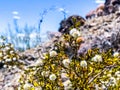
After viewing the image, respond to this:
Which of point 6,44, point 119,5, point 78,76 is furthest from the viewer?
point 119,5

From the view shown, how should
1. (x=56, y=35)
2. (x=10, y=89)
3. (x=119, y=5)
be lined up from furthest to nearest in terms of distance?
(x=119, y=5) → (x=56, y=35) → (x=10, y=89)

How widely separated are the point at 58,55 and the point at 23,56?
6.85 metres

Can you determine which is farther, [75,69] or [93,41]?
[93,41]

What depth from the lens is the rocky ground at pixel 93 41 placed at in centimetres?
1095

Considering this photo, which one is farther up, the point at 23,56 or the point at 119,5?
the point at 119,5

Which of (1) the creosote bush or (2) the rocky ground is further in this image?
(2) the rocky ground

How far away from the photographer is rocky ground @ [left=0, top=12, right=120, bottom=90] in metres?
11.0

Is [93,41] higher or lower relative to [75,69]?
lower

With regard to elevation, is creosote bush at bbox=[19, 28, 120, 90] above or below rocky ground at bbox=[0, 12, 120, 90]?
above

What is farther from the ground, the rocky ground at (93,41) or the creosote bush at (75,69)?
the creosote bush at (75,69)

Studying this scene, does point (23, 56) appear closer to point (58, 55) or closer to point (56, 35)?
point (56, 35)

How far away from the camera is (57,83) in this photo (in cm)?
637

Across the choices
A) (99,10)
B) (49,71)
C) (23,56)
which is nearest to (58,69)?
(49,71)

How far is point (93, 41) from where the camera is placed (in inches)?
444
